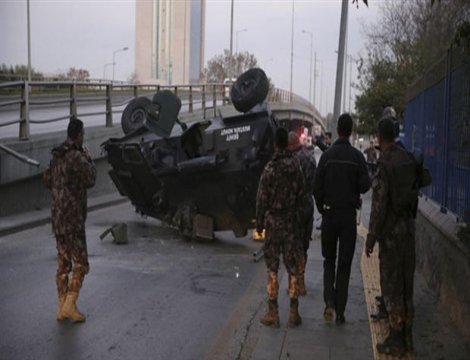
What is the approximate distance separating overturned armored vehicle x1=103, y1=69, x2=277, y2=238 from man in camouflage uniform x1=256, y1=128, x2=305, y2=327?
A: 403 cm

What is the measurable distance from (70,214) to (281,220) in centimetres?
203

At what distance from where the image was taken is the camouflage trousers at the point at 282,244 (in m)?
6.32

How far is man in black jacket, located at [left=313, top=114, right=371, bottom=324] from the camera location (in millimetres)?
6316

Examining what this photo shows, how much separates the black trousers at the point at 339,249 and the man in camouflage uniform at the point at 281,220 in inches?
11.9

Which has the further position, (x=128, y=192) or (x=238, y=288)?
(x=128, y=192)

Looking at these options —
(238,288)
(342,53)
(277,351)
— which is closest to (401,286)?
(277,351)

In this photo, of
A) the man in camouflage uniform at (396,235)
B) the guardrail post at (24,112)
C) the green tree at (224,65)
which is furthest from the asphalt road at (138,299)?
the green tree at (224,65)

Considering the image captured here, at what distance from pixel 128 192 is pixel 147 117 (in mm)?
1403

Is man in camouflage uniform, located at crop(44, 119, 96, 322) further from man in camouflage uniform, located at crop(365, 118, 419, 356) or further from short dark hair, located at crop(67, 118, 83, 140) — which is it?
man in camouflage uniform, located at crop(365, 118, 419, 356)

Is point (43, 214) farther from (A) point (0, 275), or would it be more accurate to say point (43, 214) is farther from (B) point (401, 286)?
(B) point (401, 286)

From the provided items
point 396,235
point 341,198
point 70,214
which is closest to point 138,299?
point 70,214

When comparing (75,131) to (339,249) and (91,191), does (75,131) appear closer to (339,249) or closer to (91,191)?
(339,249)

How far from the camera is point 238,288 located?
843 cm

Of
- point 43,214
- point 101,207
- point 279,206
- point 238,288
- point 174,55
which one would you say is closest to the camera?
point 279,206
